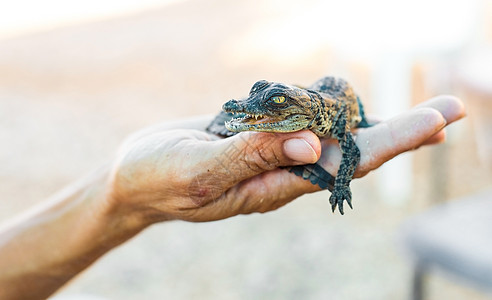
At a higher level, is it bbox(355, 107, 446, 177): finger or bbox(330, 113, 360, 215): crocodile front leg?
bbox(355, 107, 446, 177): finger

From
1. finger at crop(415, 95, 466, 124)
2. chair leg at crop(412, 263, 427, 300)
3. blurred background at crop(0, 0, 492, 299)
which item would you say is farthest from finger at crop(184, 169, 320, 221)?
chair leg at crop(412, 263, 427, 300)

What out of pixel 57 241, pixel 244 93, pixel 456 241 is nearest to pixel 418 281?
pixel 456 241

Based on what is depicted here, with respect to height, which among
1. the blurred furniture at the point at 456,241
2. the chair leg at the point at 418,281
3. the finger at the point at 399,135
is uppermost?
the finger at the point at 399,135

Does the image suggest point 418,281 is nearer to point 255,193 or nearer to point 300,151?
point 255,193

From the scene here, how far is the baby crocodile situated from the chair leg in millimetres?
1674

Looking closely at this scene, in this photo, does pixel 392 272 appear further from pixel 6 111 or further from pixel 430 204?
pixel 6 111

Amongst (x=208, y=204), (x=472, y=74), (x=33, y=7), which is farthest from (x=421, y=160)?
(x=33, y=7)

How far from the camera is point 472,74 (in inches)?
229

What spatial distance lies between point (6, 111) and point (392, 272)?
6.41 metres

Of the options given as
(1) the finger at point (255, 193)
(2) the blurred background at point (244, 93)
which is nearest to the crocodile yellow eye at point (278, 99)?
(1) the finger at point (255, 193)

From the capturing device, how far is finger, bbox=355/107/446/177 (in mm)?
2527

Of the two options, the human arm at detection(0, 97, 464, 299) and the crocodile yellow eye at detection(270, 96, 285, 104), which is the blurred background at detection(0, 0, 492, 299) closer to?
the human arm at detection(0, 97, 464, 299)

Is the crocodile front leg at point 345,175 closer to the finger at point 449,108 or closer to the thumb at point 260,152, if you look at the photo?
the thumb at point 260,152

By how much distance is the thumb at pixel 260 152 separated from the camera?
2.43 m
